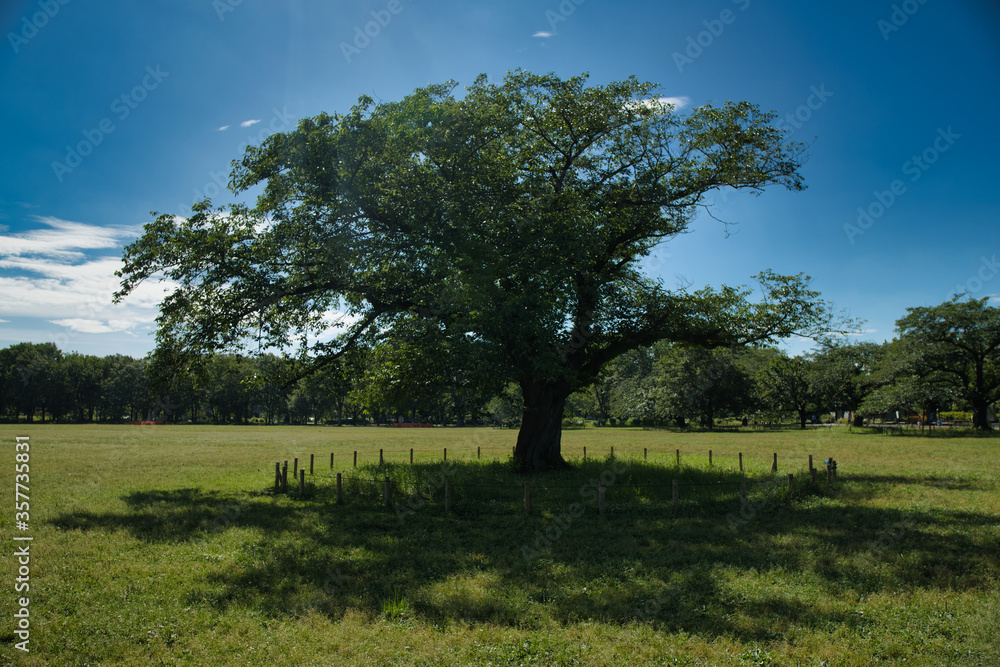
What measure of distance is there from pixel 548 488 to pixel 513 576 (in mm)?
9467

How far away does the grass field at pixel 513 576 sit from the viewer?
7.33 meters

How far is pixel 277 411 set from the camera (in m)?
124

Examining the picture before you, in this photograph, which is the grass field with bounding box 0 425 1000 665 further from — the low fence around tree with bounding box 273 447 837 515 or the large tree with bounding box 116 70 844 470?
the large tree with bounding box 116 70 844 470

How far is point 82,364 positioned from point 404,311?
118m

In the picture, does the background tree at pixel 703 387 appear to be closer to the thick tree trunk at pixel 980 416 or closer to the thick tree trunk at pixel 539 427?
the thick tree trunk at pixel 980 416

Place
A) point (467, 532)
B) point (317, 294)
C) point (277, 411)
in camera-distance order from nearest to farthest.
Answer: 1. point (467, 532)
2. point (317, 294)
3. point (277, 411)

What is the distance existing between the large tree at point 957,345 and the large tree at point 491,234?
123 feet

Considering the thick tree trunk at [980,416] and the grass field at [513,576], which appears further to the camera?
the thick tree trunk at [980,416]

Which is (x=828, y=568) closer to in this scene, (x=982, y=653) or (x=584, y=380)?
(x=982, y=653)

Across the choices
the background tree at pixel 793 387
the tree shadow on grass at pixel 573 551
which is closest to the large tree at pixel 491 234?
the tree shadow on grass at pixel 573 551

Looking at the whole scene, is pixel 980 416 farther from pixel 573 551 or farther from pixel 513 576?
pixel 513 576

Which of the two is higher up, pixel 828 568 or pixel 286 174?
pixel 286 174

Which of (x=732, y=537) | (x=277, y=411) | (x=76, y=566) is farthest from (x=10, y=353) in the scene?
(x=732, y=537)
